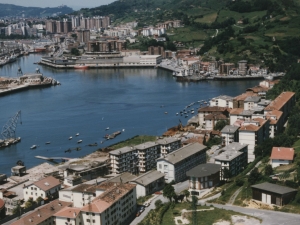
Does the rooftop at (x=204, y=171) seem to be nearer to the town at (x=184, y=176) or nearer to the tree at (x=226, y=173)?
the town at (x=184, y=176)

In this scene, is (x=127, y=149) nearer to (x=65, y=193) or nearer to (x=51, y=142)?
(x=65, y=193)

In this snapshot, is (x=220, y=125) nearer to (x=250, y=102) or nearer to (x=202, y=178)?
(x=250, y=102)

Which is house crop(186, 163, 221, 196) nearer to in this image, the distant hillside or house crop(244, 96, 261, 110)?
house crop(244, 96, 261, 110)

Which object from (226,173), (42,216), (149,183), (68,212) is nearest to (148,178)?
(149,183)

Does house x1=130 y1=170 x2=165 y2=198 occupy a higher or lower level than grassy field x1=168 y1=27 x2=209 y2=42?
lower

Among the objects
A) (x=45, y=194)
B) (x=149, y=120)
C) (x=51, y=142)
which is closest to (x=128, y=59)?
(x=149, y=120)

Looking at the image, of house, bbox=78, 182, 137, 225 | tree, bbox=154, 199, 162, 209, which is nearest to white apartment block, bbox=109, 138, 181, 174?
house, bbox=78, 182, 137, 225

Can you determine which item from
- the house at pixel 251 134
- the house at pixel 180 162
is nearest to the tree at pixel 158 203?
the house at pixel 180 162
